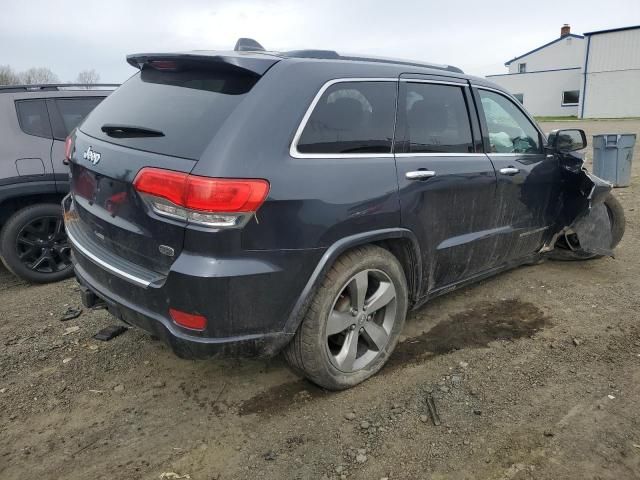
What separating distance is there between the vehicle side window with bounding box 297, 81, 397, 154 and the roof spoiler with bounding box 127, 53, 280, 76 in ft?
1.09

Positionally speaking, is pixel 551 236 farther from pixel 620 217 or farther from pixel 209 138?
pixel 209 138

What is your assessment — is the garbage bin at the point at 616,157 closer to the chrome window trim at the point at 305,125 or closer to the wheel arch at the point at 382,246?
the wheel arch at the point at 382,246

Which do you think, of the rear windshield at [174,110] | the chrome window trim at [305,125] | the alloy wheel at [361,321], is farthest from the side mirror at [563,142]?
the rear windshield at [174,110]

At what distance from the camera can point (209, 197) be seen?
2.20 metres

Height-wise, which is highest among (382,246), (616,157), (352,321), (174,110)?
(174,110)

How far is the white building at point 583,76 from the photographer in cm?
3422

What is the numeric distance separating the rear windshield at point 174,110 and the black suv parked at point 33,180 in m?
1.91

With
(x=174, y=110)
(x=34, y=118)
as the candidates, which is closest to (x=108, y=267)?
(x=174, y=110)

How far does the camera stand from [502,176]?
3.68m

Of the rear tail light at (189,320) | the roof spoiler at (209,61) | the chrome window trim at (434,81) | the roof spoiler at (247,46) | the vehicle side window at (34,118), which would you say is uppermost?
the roof spoiler at (247,46)

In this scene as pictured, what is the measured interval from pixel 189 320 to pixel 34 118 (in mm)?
3330

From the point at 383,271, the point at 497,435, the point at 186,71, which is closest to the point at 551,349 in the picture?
the point at 497,435

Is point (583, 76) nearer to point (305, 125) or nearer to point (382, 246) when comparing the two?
point (382, 246)

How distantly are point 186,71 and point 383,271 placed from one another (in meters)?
1.51
